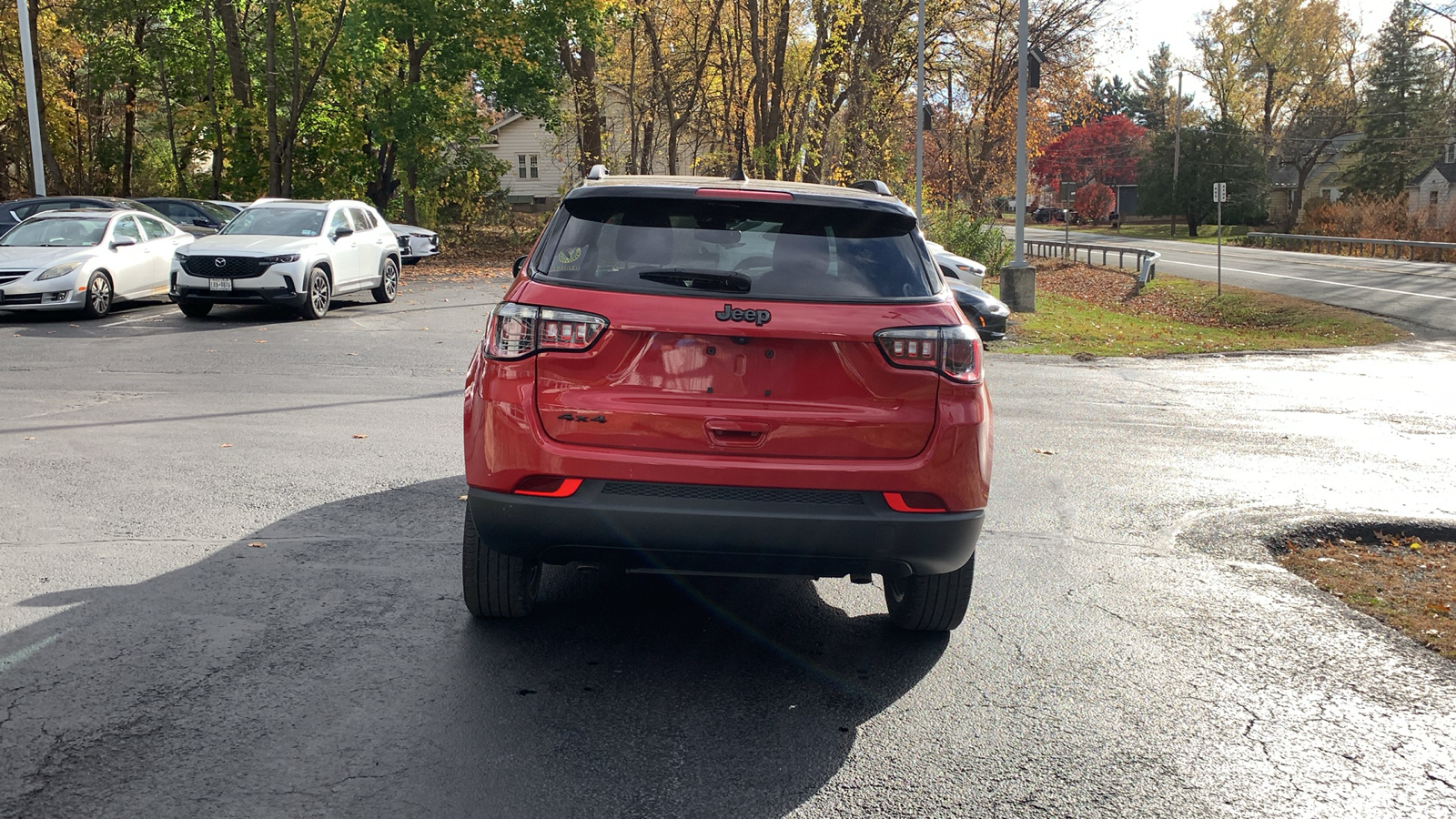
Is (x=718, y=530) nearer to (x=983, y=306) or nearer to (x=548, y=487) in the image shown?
(x=548, y=487)

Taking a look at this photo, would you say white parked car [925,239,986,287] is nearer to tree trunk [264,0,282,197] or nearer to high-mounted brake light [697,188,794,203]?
high-mounted brake light [697,188,794,203]

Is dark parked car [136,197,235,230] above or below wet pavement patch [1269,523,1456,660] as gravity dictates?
above

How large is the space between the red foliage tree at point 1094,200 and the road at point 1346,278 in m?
41.9

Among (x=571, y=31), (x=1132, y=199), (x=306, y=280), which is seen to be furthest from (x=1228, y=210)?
(x=306, y=280)

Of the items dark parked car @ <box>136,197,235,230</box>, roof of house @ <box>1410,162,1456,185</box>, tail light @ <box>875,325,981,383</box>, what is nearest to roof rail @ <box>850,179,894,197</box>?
tail light @ <box>875,325,981,383</box>

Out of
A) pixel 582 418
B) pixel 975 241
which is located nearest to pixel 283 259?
pixel 582 418

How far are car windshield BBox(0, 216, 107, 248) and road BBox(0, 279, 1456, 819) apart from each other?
1088cm

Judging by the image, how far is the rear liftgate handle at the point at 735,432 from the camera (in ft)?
13.8

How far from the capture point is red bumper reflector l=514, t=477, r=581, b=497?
4.27 meters

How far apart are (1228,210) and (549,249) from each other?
77.6m

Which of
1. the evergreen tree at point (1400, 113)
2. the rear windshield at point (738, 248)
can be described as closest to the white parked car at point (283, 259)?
the rear windshield at point (738, 248)

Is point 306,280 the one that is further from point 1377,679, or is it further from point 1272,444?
point 1377,679

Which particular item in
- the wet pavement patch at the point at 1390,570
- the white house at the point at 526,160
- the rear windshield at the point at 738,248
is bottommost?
the wet pavement patch at the point at 1390,570

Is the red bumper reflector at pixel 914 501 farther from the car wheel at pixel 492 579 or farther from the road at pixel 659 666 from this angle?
the car wheel at pixel 492 579
